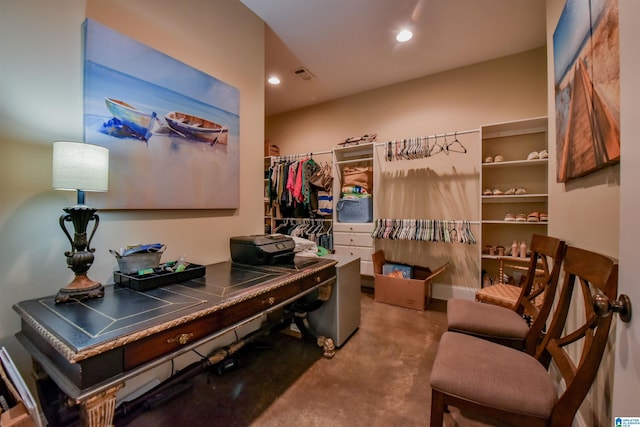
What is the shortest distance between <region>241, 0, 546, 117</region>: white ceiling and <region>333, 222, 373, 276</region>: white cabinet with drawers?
2093mm

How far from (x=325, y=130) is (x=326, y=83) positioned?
2.55ft

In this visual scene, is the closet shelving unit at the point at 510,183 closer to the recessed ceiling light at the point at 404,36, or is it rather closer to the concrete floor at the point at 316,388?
the recessed ceiling light at the point at 404,36

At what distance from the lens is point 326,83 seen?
3.69m

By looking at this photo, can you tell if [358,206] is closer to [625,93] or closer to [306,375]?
[306,375]

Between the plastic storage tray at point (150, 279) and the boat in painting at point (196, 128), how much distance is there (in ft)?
3.15

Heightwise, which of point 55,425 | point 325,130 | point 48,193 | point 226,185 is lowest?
point 55,425

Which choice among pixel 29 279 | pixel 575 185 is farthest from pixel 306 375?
pixel 575 185

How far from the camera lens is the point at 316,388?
168 cm

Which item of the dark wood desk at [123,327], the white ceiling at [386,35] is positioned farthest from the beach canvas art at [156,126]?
the white ceiling at [386,35]

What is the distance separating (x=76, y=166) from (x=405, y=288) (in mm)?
3041

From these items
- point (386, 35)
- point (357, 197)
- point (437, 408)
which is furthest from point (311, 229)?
point (437, 408)

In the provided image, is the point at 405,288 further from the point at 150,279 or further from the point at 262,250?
the point at 150,279

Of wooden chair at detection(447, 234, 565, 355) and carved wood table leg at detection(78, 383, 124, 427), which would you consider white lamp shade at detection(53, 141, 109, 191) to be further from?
wooden chair at detection(447, 234, 565, 355)

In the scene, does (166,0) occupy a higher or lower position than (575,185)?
higher
